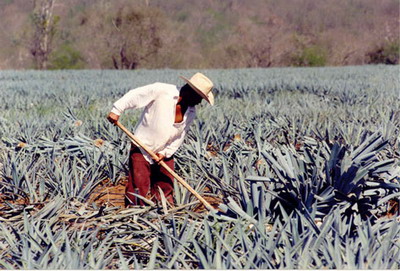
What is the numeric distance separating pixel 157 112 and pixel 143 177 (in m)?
0.50

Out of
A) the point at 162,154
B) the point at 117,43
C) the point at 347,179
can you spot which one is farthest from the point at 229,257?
the point at 117,43

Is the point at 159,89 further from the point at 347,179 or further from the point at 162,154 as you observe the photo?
the point at 347,179

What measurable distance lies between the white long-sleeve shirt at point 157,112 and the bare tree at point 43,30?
32.0 m

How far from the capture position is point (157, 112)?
403 centimetres

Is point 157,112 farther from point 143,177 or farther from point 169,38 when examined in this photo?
point 169,38

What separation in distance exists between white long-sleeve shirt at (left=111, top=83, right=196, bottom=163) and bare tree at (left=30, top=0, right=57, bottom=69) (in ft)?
105

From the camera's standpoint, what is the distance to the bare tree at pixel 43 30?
34.6 m

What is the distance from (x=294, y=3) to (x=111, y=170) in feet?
321

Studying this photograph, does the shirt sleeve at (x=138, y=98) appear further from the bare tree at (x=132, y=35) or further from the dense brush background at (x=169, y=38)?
the bare tree at (x=132, y=35)

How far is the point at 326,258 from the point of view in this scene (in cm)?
239

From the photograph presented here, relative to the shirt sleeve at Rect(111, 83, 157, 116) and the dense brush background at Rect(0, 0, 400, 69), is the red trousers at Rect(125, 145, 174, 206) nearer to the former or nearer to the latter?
the shirt sleeve at Rect(111, 83, 157, 116)

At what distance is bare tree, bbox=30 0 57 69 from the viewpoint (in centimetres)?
3462

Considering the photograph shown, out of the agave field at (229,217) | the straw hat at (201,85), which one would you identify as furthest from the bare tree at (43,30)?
the straw hat at (201,85)

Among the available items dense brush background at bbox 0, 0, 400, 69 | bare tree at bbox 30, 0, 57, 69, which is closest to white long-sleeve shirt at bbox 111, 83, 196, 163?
bare tree at bbox 30, 0, 57, 69
